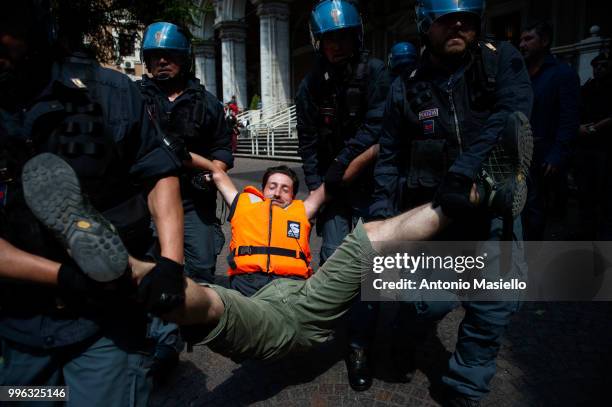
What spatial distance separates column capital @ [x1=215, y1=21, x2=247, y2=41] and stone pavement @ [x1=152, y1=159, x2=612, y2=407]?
21139 mm

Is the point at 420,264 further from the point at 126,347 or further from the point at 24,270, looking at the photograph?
the point at 24,270

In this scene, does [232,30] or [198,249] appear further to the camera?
[232,30]

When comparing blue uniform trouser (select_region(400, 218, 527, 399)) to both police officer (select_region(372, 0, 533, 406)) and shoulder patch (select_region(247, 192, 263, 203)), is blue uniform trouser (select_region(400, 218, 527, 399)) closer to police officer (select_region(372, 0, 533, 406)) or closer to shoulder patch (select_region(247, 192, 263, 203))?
police officer (select_region(372, 0, 533, 406))

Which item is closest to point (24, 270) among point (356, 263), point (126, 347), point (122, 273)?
point (122, 273)

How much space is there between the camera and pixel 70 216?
122 centimetres

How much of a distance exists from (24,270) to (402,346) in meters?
2.00

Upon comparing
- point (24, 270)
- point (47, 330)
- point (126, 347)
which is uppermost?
point (24, 270)

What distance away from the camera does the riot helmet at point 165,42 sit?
9.59 feet

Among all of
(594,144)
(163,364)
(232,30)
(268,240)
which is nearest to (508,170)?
(268,240)

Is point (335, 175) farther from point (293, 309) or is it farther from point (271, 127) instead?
point (271, 127)

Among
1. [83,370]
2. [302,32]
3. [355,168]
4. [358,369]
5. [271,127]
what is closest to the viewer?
[83,370]

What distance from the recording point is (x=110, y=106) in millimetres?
1517

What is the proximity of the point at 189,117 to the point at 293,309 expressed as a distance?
145cm

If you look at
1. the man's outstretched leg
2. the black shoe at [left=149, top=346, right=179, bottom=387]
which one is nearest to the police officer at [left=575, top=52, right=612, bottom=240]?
the man's outstretched leg
